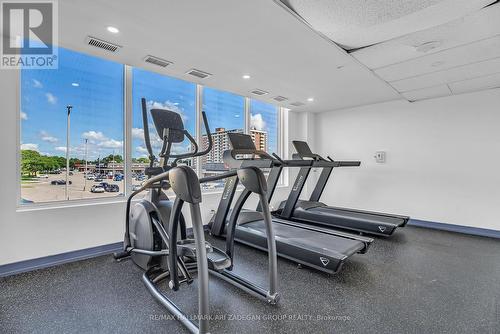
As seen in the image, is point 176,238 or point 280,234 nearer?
point 176,238

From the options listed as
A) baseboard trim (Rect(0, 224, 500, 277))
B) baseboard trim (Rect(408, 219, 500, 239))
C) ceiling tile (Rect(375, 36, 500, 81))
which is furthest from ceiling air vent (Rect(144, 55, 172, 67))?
baseboard trim (Rect(408, 219, 500, 239))

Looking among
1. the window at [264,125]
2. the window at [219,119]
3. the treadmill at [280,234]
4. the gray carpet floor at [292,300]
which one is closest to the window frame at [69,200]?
the gray carpet floor at [292,300]

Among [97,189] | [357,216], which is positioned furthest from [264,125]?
[97,189]

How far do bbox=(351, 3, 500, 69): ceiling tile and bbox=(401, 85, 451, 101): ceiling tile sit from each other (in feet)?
5.12

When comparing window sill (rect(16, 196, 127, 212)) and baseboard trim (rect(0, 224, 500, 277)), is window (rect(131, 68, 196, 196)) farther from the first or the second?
baseboard trim (rect(0, 224, 500, 277))

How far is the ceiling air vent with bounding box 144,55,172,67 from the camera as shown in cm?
312

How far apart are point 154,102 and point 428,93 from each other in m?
4.79

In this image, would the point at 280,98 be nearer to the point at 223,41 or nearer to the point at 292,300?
the point at 223,41

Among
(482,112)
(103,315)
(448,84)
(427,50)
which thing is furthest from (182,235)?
(482,112)

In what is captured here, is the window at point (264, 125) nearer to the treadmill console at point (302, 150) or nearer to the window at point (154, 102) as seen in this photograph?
the treadmill console at point (302, 150)

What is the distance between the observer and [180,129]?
8.87 feet

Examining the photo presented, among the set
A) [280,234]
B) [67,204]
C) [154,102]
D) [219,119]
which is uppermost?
[154,102]

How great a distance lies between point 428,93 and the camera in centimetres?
430

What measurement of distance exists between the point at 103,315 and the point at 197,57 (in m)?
2.88
